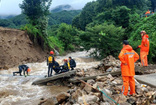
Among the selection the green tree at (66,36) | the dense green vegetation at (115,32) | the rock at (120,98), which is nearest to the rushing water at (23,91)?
the rock at (120,98)

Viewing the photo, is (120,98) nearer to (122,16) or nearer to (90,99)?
(90,99)

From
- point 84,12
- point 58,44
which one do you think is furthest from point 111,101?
point 84,12

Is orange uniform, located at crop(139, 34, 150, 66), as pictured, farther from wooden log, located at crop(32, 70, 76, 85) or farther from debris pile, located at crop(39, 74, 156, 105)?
wooden log, located at crop(32, 70, 76, 85)

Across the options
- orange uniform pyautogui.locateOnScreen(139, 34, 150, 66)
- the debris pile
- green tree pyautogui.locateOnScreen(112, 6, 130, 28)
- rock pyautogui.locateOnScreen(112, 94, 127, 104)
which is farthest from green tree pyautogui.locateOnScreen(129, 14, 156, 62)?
rock pyautogui.locateOnScreen(112, 94, 127, 104)

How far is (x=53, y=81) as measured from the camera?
8.42 meters

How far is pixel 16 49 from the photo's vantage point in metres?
16.1

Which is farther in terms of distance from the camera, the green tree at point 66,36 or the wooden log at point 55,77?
the green tree at point 66,36

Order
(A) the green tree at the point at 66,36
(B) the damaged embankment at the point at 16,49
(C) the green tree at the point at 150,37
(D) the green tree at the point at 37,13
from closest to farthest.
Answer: (C) the green tree at the point at 150,37 < (B) the damaged embankment at the point at 16,49 < (D) the green tree at the point at 37,13 < (A) the green tree at the point at 66,36

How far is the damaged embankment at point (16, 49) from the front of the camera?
14508 mm

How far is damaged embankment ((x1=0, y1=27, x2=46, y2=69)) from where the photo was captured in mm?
14508

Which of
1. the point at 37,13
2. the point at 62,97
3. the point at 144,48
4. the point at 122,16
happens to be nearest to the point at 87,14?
the point at 122,16

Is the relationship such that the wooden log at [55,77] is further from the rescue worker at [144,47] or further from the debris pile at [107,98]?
the rescue worker at [144,47]

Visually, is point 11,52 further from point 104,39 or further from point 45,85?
point 104,39

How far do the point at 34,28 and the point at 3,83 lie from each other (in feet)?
35.4
